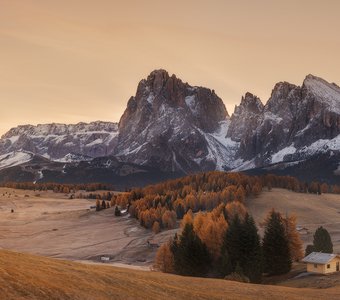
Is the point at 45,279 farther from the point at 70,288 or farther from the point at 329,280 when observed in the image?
the point at 329,280

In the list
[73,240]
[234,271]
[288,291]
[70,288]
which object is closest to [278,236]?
[234,271]

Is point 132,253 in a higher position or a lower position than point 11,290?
lower

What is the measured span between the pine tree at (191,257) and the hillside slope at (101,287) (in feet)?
93.1

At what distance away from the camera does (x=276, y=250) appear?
94625mm

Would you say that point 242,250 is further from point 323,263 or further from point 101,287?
point 101,287

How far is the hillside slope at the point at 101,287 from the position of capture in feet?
133

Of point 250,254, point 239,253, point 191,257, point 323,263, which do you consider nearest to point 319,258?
point 323,263

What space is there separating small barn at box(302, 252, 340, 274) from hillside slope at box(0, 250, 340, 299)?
2072 centimetres

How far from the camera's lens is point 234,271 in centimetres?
8456

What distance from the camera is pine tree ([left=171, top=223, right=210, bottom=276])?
3652 inches

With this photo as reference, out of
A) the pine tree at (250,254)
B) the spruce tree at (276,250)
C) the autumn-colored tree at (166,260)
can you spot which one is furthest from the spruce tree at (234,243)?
the autumn-colored tree at (166,260)

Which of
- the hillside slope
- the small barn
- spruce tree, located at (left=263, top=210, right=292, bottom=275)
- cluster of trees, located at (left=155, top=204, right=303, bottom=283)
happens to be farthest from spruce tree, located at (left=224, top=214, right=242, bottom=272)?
the hillside slope

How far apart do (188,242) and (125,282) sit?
144ft

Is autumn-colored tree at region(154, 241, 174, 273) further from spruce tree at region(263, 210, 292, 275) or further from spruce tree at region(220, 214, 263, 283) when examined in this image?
spruce tree at region(263, 210, 292, 275)
